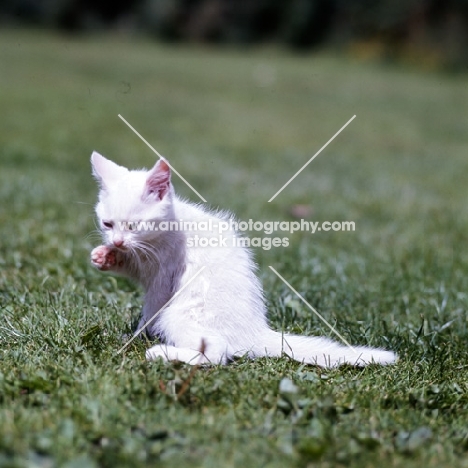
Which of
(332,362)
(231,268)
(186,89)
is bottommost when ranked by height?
(186,89)

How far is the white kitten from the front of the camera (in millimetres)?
2463

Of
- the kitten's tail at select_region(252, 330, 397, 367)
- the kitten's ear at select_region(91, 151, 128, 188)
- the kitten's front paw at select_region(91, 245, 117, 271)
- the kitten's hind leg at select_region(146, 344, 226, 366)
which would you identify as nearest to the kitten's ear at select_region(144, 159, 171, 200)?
the kitten's ear at select_region(91, 151, 128, 188)

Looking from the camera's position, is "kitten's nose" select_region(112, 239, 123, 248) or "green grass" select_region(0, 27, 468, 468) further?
"kitten's nose" select_region(112, 239, 123, 248)

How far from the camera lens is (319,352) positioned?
2539 mm

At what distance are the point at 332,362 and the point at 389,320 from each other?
0.81 m

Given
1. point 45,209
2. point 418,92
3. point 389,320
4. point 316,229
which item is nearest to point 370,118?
point 418,92

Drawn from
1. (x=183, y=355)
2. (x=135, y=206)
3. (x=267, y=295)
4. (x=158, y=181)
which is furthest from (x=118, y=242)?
(x=267, y=295)

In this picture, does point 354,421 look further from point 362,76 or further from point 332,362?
point 362,76

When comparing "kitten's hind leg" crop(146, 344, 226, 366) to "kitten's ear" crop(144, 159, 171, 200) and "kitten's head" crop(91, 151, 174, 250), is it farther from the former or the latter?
"kitten's ear" crop(144, 159, 171, 200)

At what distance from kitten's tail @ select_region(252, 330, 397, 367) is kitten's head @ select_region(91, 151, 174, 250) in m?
0.62

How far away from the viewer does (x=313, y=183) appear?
6.90m

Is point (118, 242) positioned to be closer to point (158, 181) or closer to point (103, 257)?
point (103, 257)

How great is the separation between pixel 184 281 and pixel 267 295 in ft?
2.95

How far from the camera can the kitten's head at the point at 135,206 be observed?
2463mm
